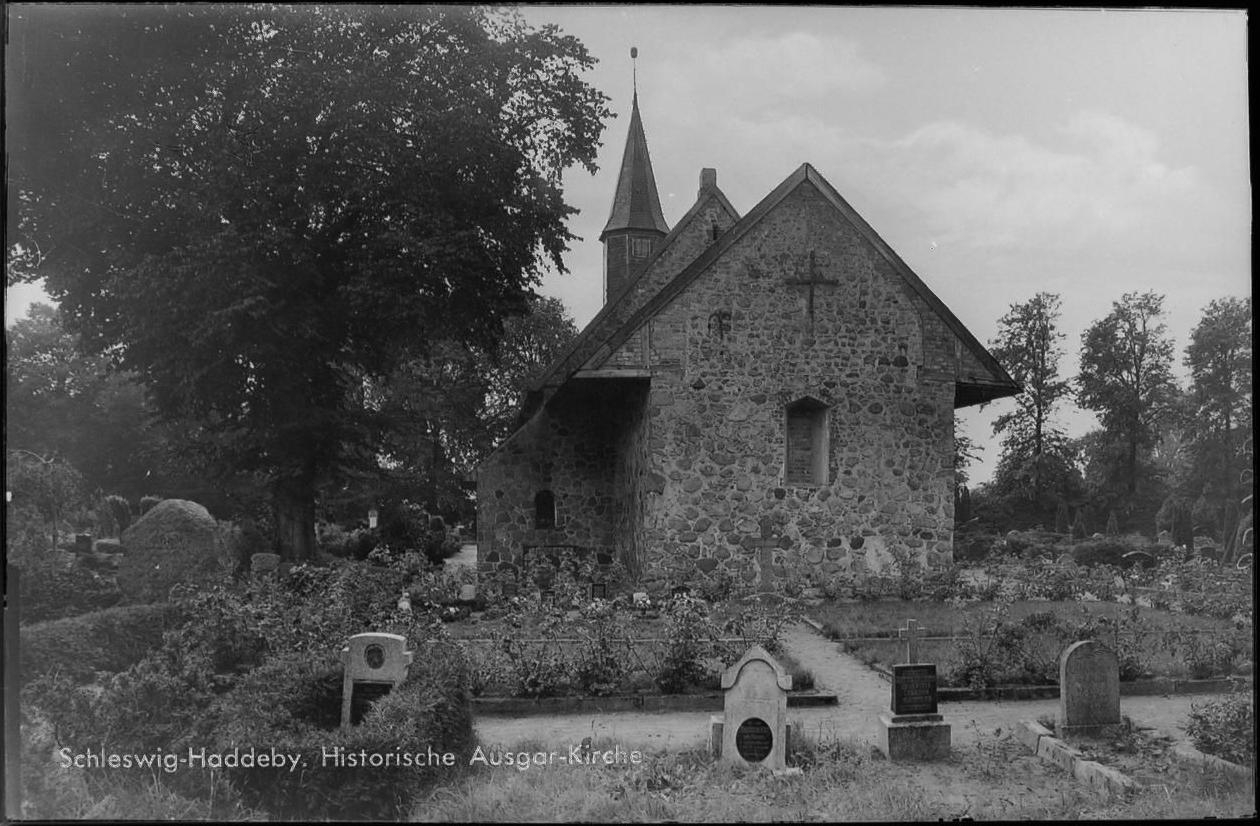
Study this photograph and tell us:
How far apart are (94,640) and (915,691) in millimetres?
7210

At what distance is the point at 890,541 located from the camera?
1464 centimetres

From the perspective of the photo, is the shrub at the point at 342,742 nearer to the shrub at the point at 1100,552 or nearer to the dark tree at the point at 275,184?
the dark tree at the point at 275,184

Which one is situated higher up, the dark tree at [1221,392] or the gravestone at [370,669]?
the dark tree at [1221,392]

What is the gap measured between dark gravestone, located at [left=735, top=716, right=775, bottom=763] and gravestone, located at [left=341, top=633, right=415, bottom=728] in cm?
273

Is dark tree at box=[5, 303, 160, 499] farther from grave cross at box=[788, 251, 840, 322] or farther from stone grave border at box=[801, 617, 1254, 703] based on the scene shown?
grave cross at box=[788, 251, 840, 322]

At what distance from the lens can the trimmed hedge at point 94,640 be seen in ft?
24.3

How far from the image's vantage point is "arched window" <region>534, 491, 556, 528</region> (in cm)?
1812

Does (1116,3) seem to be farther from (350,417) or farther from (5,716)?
(5,716)

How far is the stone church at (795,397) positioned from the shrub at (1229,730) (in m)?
6.89

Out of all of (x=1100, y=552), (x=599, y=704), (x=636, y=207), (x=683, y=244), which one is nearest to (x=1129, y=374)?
(x=599, y=704)

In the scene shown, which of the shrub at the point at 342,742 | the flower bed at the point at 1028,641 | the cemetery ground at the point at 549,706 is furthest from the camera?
the flower bed at the point at 1028,641

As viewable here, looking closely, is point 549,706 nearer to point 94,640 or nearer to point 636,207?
point 94,640

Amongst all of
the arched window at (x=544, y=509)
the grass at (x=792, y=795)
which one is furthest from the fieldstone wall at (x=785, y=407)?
the grass at (x=792, y=795)

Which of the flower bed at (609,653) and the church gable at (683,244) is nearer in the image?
the flower bed at (609,653)
